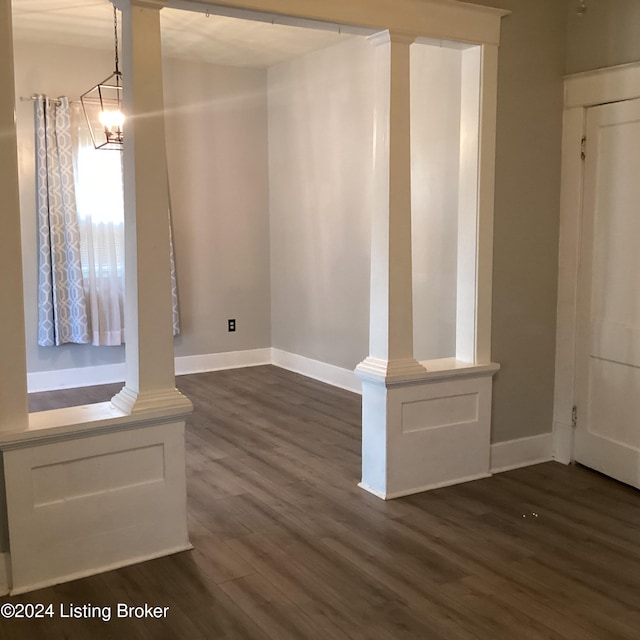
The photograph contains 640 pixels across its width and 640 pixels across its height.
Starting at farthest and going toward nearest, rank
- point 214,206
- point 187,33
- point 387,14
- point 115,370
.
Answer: point 214,206 < point 115,370 < point 187,33 < point 387,14

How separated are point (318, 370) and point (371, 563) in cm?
329

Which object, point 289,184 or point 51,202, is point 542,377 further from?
point 51,202

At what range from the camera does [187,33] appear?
5.33 m

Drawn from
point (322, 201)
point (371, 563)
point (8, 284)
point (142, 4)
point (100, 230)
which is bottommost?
point (371, 563)

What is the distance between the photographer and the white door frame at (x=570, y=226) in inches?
145

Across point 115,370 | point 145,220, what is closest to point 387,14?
point 145,220

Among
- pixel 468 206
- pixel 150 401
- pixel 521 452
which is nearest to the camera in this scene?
pixel 150 401

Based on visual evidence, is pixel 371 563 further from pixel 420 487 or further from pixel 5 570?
pixel 5 570

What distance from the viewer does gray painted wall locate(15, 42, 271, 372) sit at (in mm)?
6141

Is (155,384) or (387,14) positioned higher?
(387,14)

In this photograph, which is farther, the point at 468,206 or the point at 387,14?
the point at 468,206

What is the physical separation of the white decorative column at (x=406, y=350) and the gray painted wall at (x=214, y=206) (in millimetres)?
3129

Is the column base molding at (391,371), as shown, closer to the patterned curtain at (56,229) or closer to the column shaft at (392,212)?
the column shaft at (392,212)

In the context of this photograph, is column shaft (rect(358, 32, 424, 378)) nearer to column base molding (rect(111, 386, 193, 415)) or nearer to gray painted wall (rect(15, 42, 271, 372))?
column base molding (rect(111, 386, 193, 415))
